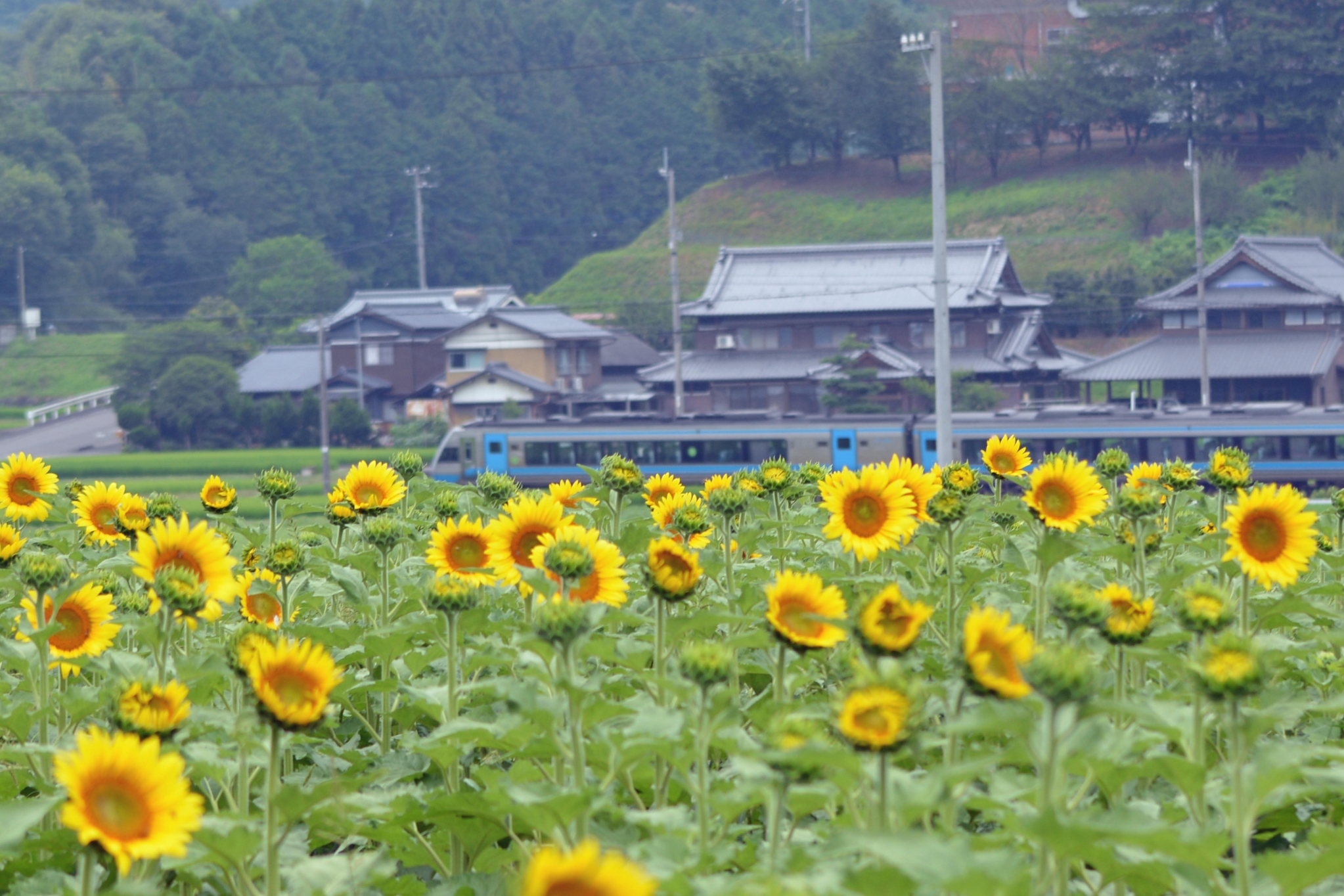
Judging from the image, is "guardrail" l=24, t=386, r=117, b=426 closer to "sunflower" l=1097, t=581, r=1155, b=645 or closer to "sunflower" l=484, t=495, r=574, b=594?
"sunflower" l=484, t=495, r=574, b=594

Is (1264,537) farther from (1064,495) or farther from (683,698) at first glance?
(683,698)

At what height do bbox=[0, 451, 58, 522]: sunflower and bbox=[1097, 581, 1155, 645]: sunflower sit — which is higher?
bbox=[0, 451, 58, 522]: sunflower

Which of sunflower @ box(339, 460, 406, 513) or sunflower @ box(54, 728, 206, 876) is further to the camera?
sunflower @ box(339, 460, 406, 513)

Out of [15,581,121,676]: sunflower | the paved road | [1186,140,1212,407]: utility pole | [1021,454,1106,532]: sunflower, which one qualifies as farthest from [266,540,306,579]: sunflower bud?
the paved road

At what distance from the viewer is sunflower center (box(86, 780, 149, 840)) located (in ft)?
4.76

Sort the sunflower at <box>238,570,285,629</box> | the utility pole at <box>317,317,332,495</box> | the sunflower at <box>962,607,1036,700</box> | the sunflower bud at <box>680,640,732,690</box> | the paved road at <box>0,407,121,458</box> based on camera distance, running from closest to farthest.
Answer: the sunflower at <box>962,607,1036,700</box>
the sunflower bud at <box>680,640,732,690</box>
the sunflower at <box>238,570,285,629</box>
the utility pole at <box>317,317,332,495</box>
the paved road at <box>0,407,121,458</box>

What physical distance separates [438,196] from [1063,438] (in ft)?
122

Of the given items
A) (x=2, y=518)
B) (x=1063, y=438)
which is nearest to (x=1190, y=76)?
(x=1063, y=438)

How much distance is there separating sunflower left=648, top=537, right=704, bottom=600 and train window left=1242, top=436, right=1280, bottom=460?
18610 mm

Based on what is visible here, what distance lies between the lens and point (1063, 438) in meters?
20.1

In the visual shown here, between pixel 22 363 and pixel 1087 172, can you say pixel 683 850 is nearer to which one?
pixel 22 363

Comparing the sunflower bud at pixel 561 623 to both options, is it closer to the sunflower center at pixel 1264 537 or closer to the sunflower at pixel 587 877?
the sunflower at pixel 587 877

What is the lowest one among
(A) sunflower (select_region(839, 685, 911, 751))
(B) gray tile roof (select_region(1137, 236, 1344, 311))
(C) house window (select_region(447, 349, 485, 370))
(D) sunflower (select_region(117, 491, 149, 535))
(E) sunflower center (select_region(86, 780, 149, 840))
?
(E) sunflower center (select_region(86, 780, 149, 840))

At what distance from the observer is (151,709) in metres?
1.69
